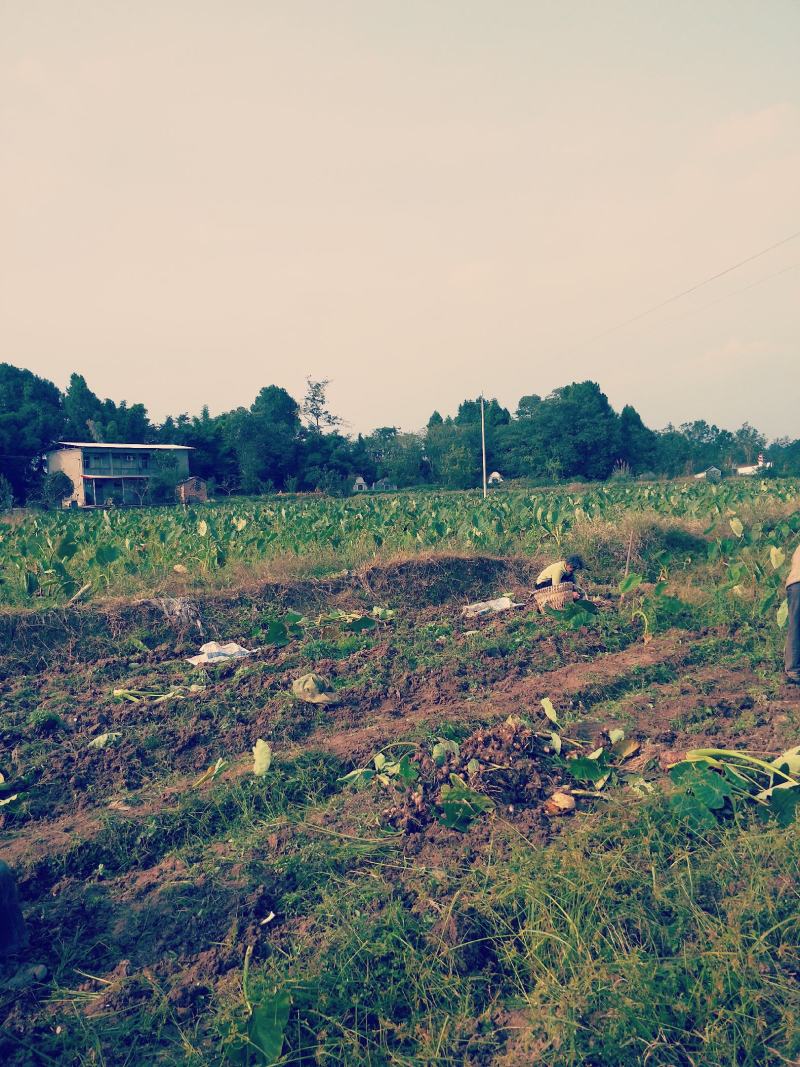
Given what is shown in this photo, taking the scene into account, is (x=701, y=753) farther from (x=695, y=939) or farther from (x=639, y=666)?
(x=639, y=666)

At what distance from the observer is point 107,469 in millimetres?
37969

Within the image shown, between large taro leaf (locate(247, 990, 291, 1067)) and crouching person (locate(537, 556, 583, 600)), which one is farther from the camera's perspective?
crouching person (locate(537, 556, 583, 600))

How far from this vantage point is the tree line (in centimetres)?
4081

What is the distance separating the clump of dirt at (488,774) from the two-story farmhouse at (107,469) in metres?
33.6

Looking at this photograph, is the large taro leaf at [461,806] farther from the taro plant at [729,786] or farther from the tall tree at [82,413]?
the tall tree at [82,413]

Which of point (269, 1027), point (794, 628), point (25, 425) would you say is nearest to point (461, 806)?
point (269, 1027)

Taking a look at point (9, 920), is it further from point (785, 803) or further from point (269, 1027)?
point (785, 803)

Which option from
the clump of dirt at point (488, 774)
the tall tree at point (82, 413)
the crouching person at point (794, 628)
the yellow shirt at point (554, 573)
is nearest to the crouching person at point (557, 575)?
the yellow shirt at point (554, 573)

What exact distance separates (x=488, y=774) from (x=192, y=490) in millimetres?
36242

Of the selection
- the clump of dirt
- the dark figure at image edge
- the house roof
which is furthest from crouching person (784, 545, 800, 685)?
the house roof

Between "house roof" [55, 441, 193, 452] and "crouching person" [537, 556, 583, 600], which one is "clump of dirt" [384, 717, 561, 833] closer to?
"crouching person" [537, 556, 583, 600]

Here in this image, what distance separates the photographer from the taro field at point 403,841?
7.23 feet

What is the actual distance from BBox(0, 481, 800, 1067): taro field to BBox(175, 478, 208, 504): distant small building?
101 feet

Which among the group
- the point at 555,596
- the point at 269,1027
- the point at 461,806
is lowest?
the point at 269,1027
